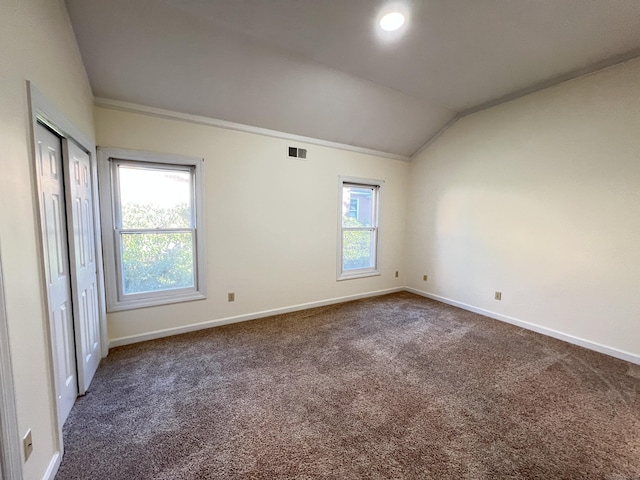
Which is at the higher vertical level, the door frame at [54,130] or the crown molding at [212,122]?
the crown molding at [212,122]

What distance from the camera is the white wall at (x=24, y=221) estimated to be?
3.75 ft

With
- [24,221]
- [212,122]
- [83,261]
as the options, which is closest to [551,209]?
[212,122]

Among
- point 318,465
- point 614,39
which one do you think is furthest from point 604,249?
point 318,465

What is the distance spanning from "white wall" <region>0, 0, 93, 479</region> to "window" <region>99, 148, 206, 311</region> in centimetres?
128

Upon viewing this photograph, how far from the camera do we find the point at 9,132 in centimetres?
117

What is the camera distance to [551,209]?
3160 mm

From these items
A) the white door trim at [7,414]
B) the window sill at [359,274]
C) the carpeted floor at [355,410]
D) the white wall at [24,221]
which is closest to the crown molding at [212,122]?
the white wall at [24,221]

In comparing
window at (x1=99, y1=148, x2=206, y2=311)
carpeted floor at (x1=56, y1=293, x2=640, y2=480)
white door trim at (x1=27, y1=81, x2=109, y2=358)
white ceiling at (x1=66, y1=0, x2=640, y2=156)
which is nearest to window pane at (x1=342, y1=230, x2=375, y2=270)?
carpeted floor at (x1=56, y1=293, x2=640, y2=480)

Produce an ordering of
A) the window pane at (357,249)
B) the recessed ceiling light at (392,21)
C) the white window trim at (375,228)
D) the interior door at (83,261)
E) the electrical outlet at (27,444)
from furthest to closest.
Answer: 1. the window pane at (357,249)
2. the white window trim at (375,228)
3. the recessed ceiling light at (392,21)
4. the interior door at (83,261)
5. the electrical outlet at (27,444)

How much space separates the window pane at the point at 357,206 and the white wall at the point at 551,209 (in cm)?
108

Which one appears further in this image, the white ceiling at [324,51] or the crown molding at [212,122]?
the crown molding at [212,122]

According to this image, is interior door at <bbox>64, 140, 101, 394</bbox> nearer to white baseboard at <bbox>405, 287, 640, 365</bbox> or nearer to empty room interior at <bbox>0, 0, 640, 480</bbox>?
empty room interior at <bbox>0, 0, 640, 480</bbox>

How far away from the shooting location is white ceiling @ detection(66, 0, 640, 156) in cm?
206

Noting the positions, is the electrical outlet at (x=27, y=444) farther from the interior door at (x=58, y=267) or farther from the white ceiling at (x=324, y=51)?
the white ceiling at (x=324, y=51)
